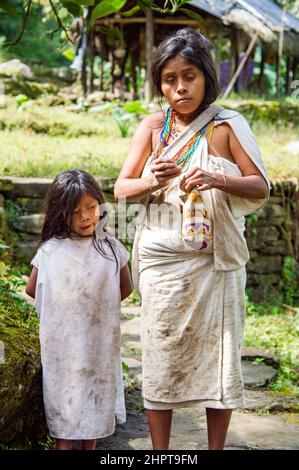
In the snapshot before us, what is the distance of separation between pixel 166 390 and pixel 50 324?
1.60 feet

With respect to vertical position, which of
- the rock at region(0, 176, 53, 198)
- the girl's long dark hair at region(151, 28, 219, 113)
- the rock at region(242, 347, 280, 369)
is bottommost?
the rock at region(242, 347, 280, 369)

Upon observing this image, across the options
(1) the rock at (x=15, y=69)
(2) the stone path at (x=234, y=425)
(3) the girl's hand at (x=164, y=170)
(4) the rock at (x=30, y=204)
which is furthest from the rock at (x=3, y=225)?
(1) the rock at (x=15, y=69)

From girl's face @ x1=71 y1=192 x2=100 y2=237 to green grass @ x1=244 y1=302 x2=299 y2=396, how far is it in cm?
232

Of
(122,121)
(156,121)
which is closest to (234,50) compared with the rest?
(122,121)

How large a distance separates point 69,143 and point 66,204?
7180 millimetres

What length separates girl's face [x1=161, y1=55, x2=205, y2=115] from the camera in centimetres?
274

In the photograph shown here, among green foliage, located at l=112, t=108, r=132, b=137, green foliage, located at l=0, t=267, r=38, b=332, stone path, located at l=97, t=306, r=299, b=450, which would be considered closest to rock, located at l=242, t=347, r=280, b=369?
stone path, located at l=97, t=306, r=299, b=450

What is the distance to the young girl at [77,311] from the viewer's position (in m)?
2.81

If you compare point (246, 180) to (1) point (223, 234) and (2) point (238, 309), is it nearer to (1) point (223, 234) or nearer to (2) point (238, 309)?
(1) point (223, 234)

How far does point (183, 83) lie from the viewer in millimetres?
2742

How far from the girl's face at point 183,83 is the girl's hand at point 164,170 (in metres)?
0.25

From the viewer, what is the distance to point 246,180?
273 centimetres

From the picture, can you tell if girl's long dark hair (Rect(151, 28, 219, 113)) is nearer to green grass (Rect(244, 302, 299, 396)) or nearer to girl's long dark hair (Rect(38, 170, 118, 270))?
girl's long dark hair (Rect(38, 170, 118, 270))

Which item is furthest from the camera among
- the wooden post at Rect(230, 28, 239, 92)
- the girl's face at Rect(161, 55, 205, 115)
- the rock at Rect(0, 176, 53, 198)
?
the wooden post at Rect(230, 28, 239, 92)
